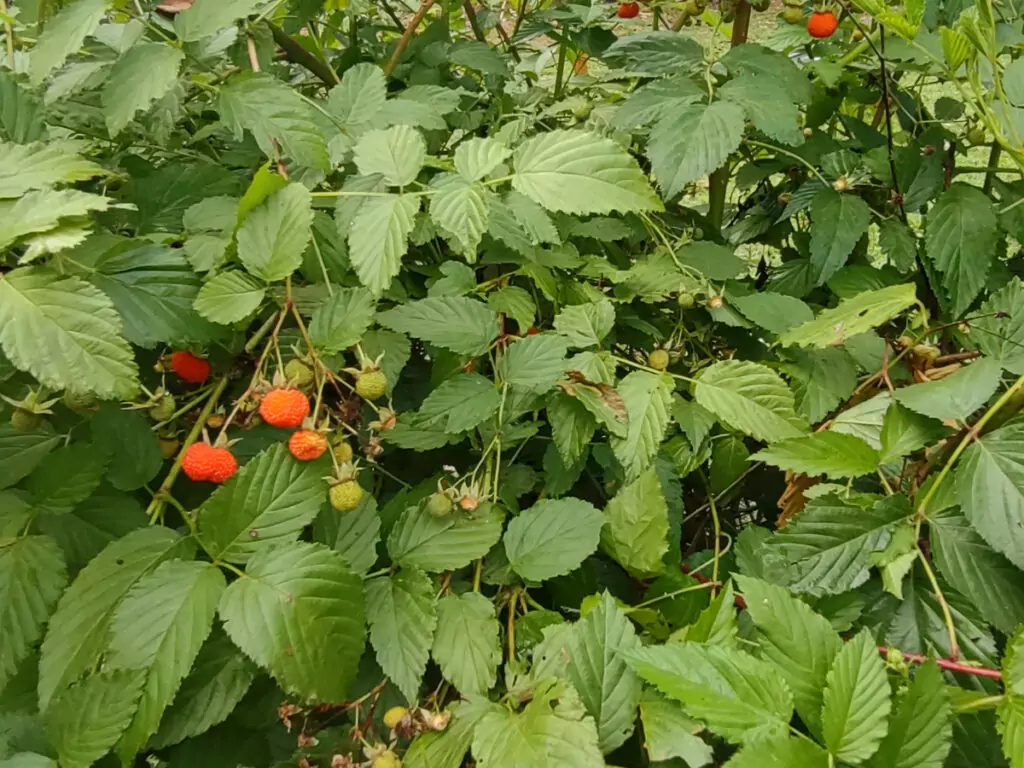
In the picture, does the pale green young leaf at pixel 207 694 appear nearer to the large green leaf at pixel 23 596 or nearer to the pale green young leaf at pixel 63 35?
the large green leaf at pixel 23 596

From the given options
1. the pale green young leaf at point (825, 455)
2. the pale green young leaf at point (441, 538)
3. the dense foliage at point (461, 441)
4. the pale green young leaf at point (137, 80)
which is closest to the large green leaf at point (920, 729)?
the dense foliage at point (461, 441)

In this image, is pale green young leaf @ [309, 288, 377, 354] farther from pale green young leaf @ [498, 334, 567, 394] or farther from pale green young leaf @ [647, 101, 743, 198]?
pale green young leaf @ [647, 101, 743, 198]

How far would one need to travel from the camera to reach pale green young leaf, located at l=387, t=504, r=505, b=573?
0.53 metres

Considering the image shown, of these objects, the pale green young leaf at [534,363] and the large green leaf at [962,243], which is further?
the large green leaf at [962,243]

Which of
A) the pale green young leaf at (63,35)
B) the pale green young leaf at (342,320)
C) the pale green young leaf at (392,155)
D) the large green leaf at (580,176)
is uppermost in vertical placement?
the pale green young leaf at (63,35)

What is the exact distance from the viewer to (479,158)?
1.85 feet

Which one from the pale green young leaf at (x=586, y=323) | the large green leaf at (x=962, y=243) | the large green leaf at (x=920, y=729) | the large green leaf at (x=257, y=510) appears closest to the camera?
the large green leaf at (x=920, y=729)

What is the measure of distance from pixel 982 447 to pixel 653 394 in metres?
0.23

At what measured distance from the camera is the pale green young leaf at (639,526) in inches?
22.4

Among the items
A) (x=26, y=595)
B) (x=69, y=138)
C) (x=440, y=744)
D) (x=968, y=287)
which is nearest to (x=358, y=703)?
(x=440, y=744)

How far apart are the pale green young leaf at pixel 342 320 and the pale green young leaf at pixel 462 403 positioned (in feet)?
0.28

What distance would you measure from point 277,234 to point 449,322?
0.15 m

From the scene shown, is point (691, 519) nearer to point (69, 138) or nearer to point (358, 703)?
point (358, 703)

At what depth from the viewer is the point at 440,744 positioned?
478 millimetres
